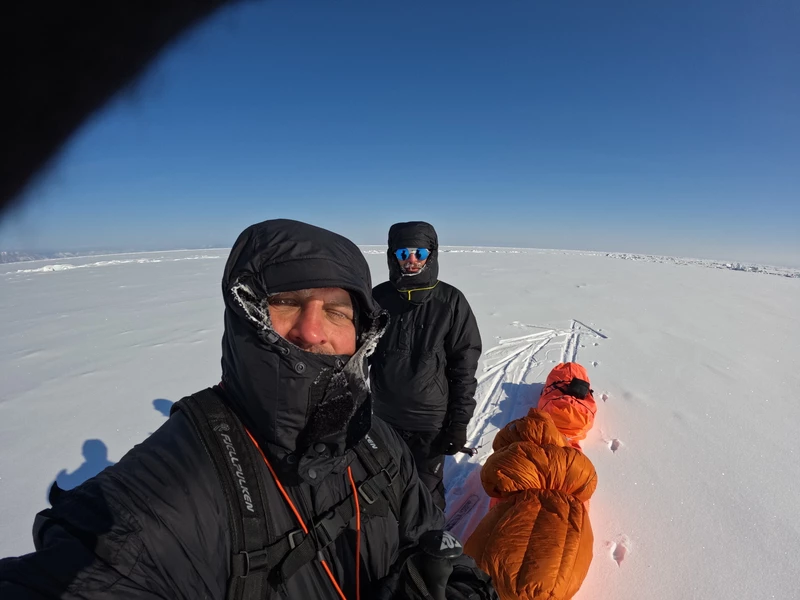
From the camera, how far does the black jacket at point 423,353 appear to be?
229 centimetres

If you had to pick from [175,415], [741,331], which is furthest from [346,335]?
[741,331]

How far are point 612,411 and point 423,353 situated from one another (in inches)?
108

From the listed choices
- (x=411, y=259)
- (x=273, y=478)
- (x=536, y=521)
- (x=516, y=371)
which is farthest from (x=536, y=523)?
(x=516, y=371)

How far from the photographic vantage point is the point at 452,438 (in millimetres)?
2369

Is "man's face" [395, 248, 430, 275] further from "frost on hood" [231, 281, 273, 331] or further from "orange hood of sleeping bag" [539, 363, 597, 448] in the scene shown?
"orange hood of sleeping bag" [539, 363, 597, 448]

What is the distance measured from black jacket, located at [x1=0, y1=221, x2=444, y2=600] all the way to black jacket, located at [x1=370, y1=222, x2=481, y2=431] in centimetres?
96

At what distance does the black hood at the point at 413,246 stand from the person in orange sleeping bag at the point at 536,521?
1099 mm

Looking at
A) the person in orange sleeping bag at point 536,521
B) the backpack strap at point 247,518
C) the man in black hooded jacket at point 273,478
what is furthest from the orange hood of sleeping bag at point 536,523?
the backpack strap at point 247,518

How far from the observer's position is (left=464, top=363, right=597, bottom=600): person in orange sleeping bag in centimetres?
155

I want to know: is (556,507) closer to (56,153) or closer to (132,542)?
(132,542)

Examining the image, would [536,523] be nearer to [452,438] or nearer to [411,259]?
[452,438]

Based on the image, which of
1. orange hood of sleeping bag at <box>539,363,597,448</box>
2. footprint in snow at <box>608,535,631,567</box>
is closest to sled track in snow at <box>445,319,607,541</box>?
orange hood of sleeping bag at <box>539,363,597,448</box>

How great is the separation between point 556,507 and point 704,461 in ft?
7.19

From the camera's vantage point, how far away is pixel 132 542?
730 millimetres
